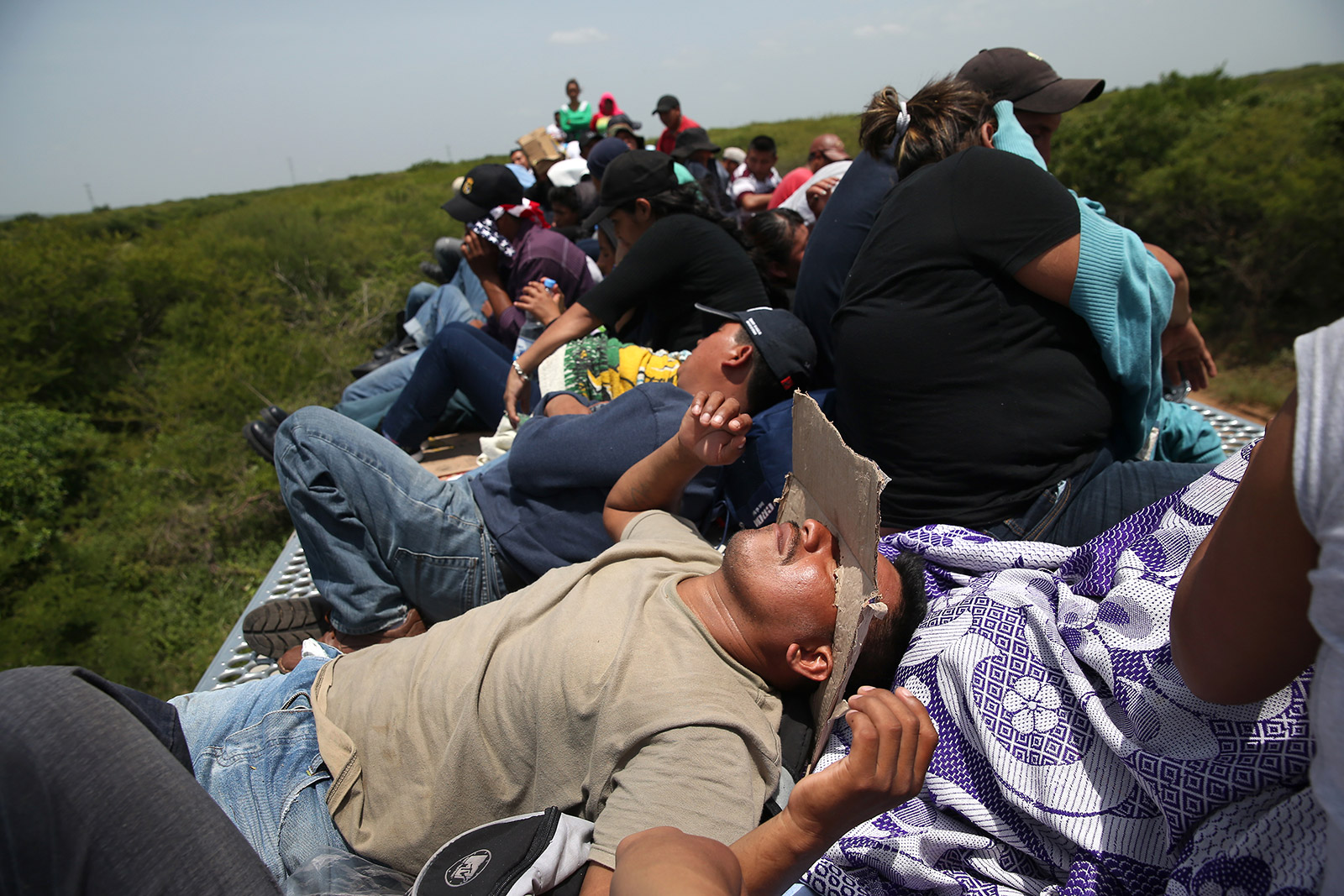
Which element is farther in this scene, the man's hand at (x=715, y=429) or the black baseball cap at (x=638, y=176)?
the black baseball cap at (x=638, y=176)

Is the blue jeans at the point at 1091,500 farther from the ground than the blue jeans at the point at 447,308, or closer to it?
closer to it

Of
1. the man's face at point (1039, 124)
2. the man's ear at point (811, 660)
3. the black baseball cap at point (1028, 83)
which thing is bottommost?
the man's ear at point (811, 660)

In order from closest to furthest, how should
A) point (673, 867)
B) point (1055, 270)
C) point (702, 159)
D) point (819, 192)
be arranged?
1. point (673, 867)
2. point (1055, 270)
3. point (819, 192)
4. point (702, 159)

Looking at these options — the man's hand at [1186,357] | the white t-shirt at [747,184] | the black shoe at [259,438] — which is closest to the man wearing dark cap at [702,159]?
the white t-shirt at [747,184]

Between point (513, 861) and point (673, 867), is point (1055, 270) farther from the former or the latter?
point (513, 861)

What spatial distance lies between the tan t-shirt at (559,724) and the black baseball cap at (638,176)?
2.48m

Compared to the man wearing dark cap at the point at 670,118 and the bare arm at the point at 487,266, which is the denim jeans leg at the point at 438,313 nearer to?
the bare arm at the point at 487,266

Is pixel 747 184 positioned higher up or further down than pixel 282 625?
higher up

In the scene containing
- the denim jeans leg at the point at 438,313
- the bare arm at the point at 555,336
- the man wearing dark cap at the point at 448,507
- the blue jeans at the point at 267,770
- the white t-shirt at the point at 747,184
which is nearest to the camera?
the blue jeans at the point at 267,770

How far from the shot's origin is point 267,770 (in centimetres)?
156

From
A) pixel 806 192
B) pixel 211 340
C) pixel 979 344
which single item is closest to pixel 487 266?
pixel 806 192

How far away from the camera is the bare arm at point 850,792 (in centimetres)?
110

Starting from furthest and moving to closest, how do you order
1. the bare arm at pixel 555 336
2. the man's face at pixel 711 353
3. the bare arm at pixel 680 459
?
the bare arm at pixel 555 336, the man's face at pixel 711 353, the bare arm at pixel 680 459

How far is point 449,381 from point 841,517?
9.70ft
